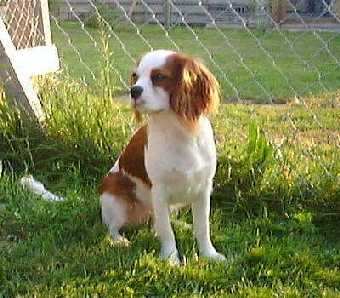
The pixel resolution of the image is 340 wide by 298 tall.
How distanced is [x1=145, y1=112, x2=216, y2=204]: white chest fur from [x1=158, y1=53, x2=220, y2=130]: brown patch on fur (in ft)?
0.25

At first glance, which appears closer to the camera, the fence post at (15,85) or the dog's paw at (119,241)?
the dog's paw at (119,241)

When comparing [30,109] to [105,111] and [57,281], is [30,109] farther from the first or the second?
[57,281]

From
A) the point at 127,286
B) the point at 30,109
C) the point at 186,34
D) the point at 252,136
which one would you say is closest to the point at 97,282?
the point at 127,286

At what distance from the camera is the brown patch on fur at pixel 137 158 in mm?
3402

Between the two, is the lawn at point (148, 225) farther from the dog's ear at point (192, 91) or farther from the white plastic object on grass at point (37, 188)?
the dog's ear at point (192, 91)

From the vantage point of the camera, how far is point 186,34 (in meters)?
13.5

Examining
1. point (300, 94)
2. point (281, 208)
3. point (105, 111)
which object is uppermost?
Answer: point (105, 111)

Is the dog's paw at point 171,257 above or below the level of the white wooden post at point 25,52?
below

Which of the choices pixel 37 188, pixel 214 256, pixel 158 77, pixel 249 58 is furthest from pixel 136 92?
pixel 249 58

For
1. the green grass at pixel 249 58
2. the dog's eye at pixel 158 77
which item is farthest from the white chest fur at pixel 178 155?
the green grass at pixel 249 58

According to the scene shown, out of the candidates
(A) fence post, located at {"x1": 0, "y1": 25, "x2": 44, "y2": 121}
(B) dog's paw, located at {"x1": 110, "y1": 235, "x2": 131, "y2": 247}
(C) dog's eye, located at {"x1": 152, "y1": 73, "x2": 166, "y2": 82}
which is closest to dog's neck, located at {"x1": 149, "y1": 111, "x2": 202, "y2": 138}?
(C) dog's eye, located at {"x1": 152, "y1": 73, "x2": 166, "y2": 82}

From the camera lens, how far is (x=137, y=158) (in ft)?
11.3

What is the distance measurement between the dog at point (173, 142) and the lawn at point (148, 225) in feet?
0.55

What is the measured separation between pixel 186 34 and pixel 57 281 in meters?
10.9
